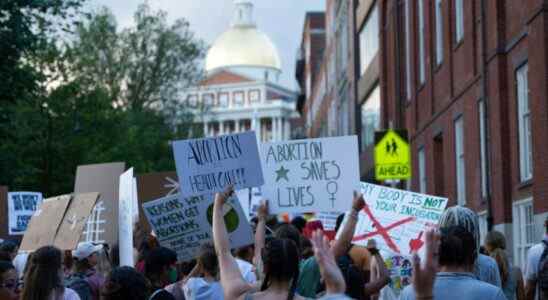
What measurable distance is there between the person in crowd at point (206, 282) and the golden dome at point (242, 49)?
179431mm

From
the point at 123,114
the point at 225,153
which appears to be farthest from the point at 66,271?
the point at 123,114

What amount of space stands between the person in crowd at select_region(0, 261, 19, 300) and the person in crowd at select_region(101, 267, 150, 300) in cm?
170

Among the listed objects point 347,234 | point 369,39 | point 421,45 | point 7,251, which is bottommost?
point 7,251

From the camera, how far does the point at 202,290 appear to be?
876cm

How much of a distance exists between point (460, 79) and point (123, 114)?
24.7 meters

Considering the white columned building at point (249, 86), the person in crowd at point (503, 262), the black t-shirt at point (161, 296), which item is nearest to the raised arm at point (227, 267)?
the black t-shirt at point (161, 296)

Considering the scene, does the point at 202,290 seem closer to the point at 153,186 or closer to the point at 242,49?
the point at 153,186

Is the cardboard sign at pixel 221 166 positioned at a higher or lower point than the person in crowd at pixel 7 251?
higher

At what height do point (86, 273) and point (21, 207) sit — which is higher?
point (21, 207)

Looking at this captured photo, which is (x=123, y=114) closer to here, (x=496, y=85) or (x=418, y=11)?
(x=418, y=11)

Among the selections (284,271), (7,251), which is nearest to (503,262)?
(7,251)

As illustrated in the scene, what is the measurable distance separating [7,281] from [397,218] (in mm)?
3716

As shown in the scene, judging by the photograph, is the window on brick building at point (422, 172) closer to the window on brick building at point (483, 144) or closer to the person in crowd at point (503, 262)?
the window on brick building at point (483, 144)

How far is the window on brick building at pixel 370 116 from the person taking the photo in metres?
42.7
